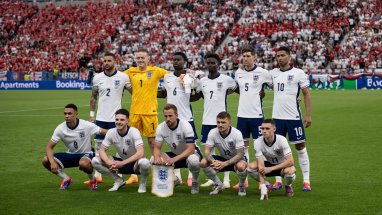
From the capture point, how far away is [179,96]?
11.1 metres

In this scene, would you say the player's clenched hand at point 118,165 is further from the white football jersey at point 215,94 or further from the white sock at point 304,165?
the white sock at point 304,165

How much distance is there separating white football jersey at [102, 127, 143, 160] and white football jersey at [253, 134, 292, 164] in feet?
6.19

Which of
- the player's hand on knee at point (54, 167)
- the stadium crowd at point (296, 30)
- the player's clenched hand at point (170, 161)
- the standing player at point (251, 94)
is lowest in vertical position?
the player's hand on knee at point (54, 167)

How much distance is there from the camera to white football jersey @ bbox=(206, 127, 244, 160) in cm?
967

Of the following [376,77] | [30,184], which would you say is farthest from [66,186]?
[376,77]

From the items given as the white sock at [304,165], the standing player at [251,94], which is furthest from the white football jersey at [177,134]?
the white sock at [304,165]

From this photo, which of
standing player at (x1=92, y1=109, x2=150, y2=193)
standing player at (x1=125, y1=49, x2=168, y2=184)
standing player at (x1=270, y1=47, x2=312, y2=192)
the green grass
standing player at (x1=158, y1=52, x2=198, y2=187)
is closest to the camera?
the green grass

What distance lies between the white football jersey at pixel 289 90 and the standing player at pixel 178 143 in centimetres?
162

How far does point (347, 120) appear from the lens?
2233 centimetres

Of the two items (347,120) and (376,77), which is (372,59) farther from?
(347,120)

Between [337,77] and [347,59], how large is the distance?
5.18 ft

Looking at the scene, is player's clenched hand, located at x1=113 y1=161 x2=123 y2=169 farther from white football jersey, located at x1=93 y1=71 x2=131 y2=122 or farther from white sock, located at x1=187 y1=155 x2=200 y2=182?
white football jersey, located at x1=93 y1=71 x2=131 y2=122

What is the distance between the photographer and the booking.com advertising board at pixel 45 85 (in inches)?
2029

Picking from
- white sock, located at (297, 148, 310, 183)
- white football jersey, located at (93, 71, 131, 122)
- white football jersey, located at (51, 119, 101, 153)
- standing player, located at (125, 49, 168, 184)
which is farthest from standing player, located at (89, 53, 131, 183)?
white sock, located at (297, 148, 310, 183)
